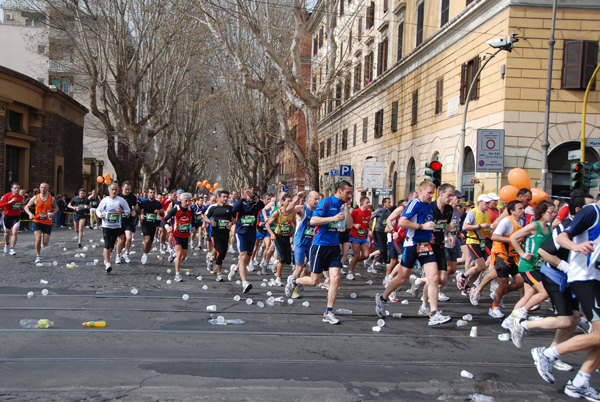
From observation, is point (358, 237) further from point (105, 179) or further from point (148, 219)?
point (105, 179)

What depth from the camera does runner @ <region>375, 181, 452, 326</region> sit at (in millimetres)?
7434

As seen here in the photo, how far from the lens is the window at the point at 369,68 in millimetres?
33594

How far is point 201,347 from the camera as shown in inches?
235

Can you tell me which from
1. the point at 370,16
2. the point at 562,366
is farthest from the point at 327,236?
the point at 370,16

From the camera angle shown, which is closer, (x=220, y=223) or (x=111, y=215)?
(x=220, y=223)

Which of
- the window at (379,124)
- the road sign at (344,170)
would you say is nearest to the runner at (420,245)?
the road sign at (344,170)

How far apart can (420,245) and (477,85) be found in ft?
45.2

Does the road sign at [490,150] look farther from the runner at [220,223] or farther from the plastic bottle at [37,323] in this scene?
the plastic bottle at [37,323]

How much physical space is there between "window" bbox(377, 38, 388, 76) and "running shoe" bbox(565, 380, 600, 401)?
2725 cm

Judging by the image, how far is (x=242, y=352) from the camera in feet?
19.1

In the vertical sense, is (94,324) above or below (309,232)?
below

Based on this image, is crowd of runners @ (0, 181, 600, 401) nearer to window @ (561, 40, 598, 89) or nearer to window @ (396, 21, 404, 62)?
window @ (561, 40, 598, 89)

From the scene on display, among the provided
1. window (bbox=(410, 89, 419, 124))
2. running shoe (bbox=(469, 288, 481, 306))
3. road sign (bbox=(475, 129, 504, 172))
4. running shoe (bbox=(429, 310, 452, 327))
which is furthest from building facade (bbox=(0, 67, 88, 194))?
running shoe (bbox=(429, 310, 452, 327))

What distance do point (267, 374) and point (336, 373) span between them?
2.10ft
